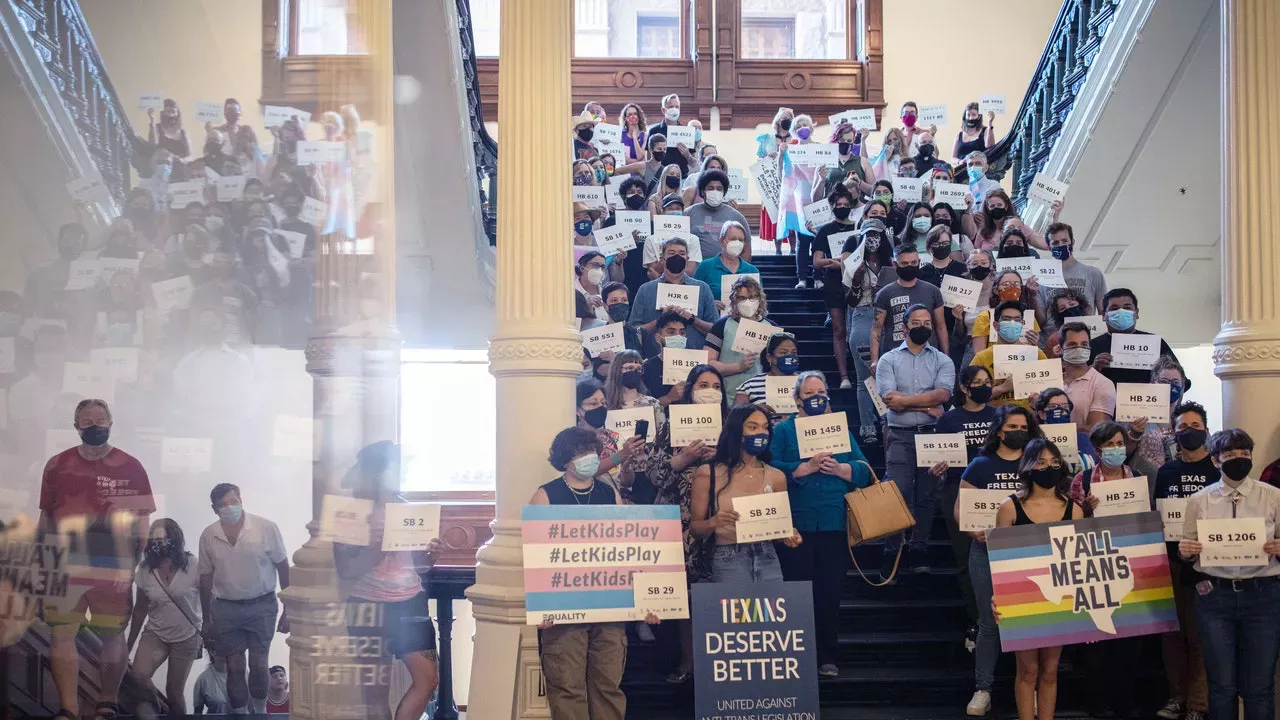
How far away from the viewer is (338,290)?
20.7ft

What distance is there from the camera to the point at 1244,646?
5.69 metres

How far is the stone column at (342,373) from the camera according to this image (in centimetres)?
589

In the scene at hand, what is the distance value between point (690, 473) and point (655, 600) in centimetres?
94

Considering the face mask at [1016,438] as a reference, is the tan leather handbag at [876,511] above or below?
below

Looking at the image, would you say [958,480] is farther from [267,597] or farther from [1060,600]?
[267,597]

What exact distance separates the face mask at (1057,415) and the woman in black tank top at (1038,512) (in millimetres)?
713

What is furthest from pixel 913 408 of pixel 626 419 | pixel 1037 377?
pixel 626 419

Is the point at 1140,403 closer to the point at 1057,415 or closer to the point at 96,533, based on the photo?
the point at 1057,415

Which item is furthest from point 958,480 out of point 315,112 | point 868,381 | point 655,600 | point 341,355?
point 315,112

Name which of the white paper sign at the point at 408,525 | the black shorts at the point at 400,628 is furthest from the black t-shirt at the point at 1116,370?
the black shorts at the point at 400,628

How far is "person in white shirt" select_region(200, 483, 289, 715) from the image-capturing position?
5.59 m

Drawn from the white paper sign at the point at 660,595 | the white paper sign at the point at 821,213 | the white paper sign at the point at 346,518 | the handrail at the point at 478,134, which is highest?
the handrail at the point at 478,134

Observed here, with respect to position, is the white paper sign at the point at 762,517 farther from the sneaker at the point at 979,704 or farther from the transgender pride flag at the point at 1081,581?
the sneaker at the point at 979,704

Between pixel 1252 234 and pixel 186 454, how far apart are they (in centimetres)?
587
